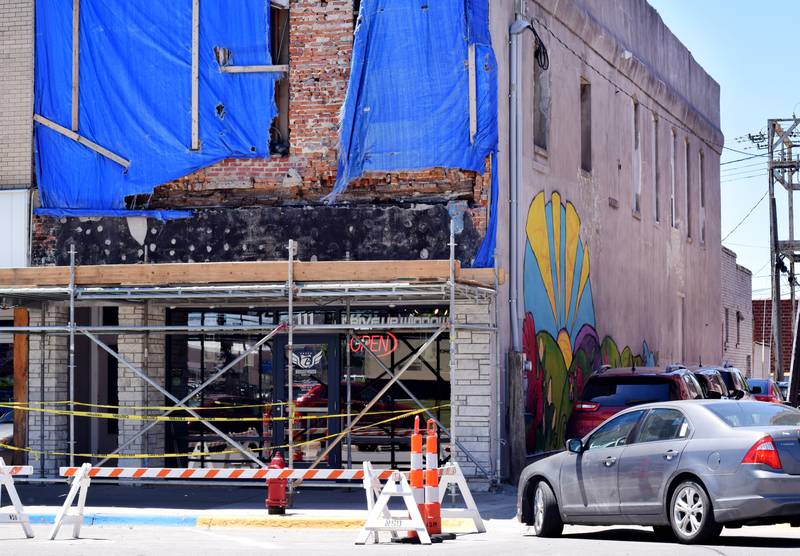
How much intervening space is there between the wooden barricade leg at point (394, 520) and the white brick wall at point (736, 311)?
94.9ft

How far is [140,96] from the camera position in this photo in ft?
70.3

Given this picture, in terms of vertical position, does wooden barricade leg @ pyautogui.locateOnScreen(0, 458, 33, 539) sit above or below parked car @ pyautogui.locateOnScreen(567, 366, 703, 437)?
below

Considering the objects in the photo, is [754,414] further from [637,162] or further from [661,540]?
[637,162]

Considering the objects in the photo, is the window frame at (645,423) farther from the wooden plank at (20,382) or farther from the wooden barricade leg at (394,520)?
the wooden plank at (20,382)

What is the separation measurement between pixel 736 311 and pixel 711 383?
23.8 m

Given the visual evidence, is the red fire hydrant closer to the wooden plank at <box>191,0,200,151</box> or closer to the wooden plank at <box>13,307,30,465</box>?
the wooden plank at <box>191,0,200,151</box>

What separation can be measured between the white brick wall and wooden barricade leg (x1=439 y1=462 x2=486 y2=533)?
27517mm

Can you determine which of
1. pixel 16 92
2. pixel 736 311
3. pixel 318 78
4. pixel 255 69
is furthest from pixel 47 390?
pixel 736 311

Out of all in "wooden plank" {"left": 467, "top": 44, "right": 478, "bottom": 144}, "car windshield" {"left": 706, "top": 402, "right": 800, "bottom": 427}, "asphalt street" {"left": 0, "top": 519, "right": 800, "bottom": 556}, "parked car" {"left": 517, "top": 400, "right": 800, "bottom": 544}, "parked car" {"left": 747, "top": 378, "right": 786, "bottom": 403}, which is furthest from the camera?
"parked car" {"left": 747, "top": 378, "right": 786, "bottom": 403}

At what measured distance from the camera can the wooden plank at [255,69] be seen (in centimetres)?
2086

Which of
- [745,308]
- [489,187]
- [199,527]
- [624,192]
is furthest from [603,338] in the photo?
[745,308]

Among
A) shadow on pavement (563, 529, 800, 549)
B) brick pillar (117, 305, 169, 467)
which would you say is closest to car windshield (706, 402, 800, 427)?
shadow on pavement (563, 529, 800, 549)

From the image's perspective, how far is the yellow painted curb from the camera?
1589 centimetres

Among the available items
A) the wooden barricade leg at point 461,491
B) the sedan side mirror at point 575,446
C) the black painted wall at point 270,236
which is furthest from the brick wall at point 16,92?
the sedan side mirror at point 575,446
